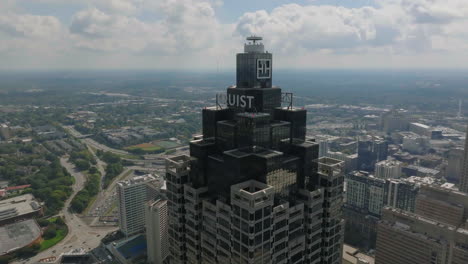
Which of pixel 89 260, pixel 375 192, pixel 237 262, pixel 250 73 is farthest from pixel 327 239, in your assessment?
pixel 375 192

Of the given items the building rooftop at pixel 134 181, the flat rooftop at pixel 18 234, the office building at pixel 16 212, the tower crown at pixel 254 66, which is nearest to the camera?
the tower crown at pixel 254 66

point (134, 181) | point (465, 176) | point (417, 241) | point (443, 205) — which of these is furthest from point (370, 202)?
point (134, 181)

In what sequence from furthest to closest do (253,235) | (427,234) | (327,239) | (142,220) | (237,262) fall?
(142,220) < (427,234) < (327,239) < (237,262) < (253,235)

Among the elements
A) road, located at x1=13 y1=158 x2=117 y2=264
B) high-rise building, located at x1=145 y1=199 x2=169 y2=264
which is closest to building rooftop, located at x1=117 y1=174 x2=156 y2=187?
road, located at x1=13 y1=158 x2=117 y2=264

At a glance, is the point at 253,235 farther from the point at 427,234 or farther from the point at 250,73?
the point at 427,234

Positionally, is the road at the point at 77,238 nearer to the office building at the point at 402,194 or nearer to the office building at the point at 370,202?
the office building at the point at 370,202

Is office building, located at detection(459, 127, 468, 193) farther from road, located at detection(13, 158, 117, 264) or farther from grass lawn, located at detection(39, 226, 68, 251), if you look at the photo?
grass lawn, located at detection(39, 226, 68, 251)

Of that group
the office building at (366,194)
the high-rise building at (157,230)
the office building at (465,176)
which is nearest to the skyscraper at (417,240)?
the office building at (366,194)
